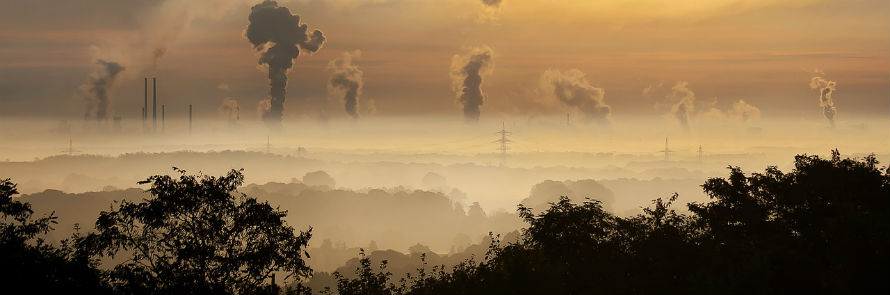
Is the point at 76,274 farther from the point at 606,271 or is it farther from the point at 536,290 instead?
the point at 606,271

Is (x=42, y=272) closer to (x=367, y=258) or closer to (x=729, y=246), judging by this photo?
(x=367, y=258)

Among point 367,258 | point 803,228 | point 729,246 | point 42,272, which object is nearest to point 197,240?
point 42,272

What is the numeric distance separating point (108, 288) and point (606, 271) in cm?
2495

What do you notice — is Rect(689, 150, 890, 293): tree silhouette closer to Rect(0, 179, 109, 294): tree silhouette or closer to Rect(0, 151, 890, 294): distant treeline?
Rect(0, 151, 890, 294): distant treeline

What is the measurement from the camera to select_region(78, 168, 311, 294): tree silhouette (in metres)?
40.3

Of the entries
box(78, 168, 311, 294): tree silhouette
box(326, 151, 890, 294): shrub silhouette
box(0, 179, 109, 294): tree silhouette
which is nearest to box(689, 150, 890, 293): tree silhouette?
box(326, 151, 890, 294): shrub silhouette

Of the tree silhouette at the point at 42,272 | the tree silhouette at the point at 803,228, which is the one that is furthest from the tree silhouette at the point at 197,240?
the tree silhouette at the point at 803,228

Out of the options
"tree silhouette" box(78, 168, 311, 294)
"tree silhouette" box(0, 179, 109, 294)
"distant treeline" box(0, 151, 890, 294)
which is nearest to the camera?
"tree silhouette" box(0, 179, 109, 294)

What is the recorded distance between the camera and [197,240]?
41.3 metres

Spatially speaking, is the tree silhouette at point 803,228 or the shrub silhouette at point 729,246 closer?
the tree silhouette at point 803,228

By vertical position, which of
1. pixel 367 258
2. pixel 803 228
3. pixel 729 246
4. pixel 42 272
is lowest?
pixel 42 272

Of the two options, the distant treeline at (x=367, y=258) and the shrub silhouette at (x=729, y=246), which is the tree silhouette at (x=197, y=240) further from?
the shrub silhouette at (x=729, y=246)

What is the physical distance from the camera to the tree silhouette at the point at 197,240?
1586 inches

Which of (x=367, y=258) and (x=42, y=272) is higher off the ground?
(x=367, y=258)
